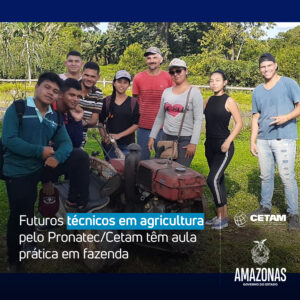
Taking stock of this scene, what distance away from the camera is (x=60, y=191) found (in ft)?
11.7

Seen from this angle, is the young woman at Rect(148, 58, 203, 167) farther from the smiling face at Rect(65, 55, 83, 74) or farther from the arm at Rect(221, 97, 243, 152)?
the smiling face at Rect(65, 55, 83, 74)

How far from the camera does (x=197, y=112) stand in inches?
148

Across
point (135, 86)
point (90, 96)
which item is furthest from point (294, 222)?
point (90, 96)

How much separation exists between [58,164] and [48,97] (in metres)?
0.50

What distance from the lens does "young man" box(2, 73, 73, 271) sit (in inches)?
120

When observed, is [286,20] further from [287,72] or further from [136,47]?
[136,47]

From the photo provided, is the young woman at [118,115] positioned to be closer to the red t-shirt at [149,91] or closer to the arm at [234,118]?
the red t-shirt at [149,91]

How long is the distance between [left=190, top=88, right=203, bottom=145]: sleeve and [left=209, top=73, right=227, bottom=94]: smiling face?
16 centimetres

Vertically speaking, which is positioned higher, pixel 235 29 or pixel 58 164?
pixel 235 29

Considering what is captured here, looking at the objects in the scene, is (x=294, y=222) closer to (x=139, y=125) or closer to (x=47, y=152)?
(x=139, y=125)

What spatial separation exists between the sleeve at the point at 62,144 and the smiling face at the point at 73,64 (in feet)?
1.90

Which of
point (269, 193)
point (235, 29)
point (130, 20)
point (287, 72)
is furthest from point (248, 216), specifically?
point (130, 20)

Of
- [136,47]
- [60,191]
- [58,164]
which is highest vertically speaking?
[136,47]

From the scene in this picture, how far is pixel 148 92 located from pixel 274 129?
3.92 ft
